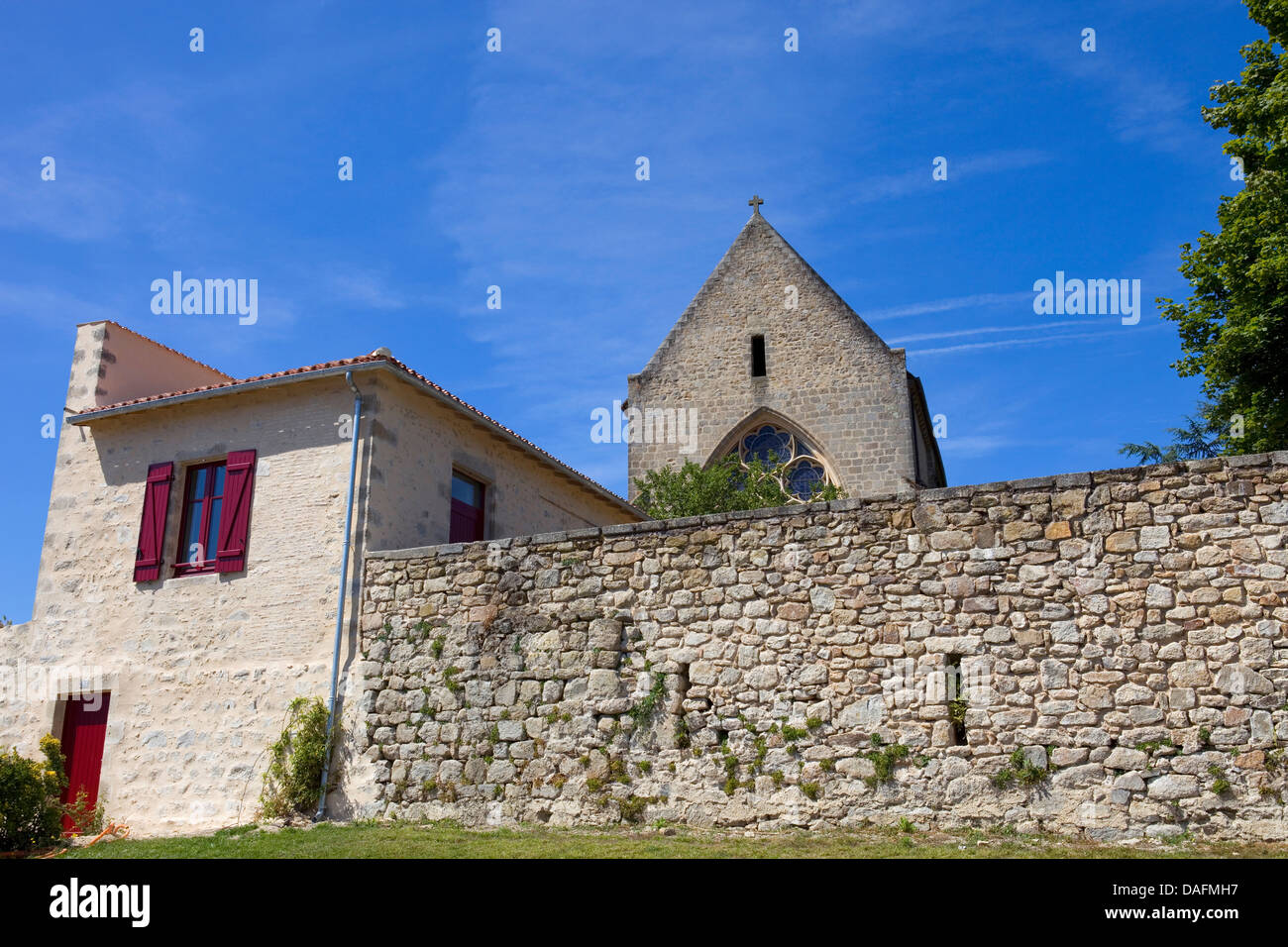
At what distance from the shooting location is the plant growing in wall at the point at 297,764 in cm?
1090

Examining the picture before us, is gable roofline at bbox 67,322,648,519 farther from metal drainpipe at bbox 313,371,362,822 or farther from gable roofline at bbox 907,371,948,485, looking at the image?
gable roofline at bbox 907,371,948,485

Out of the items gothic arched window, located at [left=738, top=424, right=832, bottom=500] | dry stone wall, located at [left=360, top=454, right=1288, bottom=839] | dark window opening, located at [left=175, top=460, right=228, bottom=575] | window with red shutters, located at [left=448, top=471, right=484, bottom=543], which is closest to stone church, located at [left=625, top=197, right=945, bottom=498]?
gothic arched window, located at [left=738, top=424, right=832, bottom=500]

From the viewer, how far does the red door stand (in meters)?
12.5

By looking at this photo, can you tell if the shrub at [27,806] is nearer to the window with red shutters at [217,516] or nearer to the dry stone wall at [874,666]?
the window with red shutters at [217,516]

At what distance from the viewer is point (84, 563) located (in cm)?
1316

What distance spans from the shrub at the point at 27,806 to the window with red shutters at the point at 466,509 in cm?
516

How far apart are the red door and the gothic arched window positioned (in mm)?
13665

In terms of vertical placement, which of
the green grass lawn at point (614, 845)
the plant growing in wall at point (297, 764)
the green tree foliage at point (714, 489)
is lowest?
the green grass lawn at point (614, 845)

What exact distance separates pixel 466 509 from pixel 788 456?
10521mm

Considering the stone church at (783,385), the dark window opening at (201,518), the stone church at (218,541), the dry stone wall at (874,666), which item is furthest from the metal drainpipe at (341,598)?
the stone church at (783,385)

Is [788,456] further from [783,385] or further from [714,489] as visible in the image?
[714,489]
